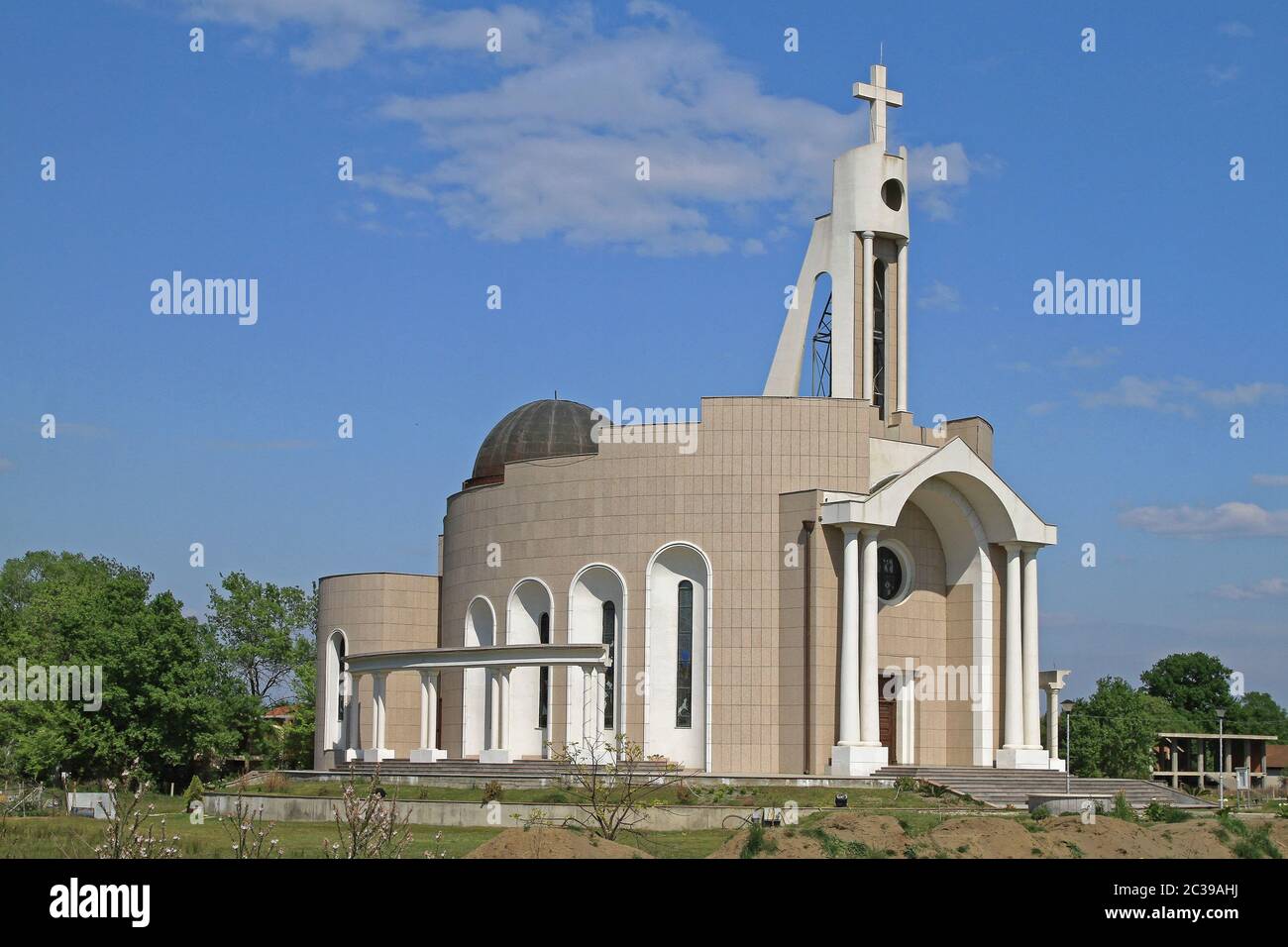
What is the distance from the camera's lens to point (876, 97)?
157 ft

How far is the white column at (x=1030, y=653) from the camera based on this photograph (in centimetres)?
4559

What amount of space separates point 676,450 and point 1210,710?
7350 centimetres

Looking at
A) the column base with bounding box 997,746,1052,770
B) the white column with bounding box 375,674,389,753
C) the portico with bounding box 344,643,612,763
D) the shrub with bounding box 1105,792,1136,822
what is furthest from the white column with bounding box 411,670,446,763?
the shrub with bounding box 1105,792,1136,822

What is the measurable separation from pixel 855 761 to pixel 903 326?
13592 mm

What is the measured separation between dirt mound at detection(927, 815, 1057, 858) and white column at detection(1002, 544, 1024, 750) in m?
22.0

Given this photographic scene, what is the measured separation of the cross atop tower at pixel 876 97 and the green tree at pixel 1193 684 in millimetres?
69490

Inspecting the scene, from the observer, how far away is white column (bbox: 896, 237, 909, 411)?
154 feet

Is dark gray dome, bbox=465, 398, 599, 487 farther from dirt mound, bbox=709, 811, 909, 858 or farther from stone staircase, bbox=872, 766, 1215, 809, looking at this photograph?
dirt mound, bbox=709, 811, 909, 858

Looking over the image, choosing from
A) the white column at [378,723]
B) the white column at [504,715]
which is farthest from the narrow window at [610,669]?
the white column at [378,723]


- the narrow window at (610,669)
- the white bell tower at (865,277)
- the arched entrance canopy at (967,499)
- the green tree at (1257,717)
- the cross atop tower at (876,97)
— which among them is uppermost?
the cross atop tower at (876,97)

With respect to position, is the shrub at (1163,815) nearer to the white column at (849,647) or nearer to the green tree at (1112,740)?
the white column at (849,647)

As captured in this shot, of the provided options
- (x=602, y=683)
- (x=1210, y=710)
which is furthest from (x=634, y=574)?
(x=1210, y=710)
